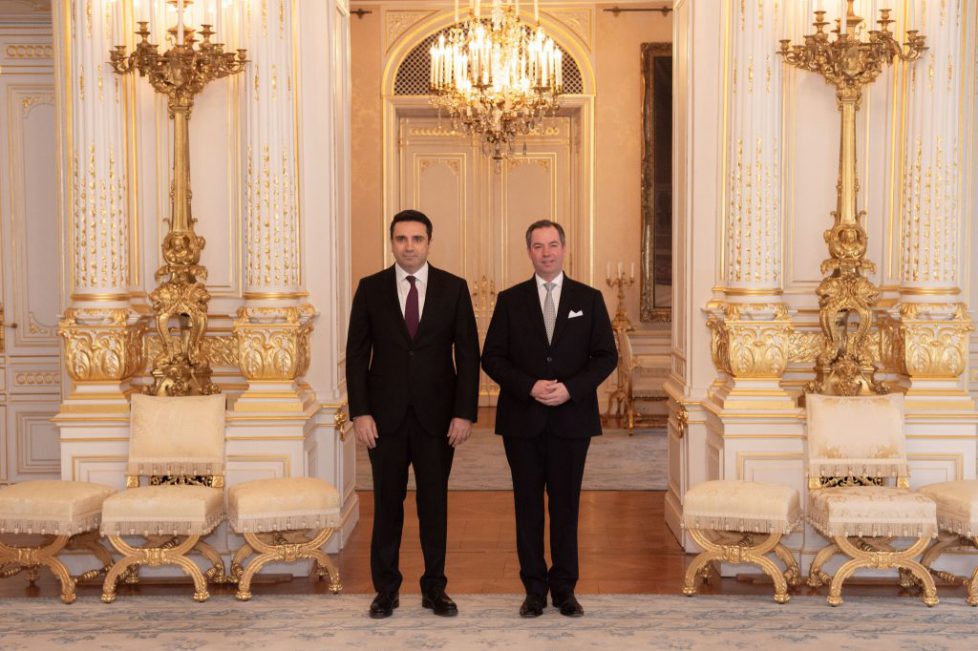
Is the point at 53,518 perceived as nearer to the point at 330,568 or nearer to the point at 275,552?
the point at 275,552

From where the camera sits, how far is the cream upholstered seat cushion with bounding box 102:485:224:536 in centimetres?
524

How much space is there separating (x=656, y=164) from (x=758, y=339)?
252 inches

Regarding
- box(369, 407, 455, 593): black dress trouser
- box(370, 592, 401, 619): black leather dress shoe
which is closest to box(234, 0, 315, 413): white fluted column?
box(369, 407, 455, 593): black dress trouser

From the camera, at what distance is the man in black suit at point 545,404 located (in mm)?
4988

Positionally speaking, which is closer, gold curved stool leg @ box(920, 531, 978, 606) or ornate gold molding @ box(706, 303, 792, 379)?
gold curved stool leg @ box(920, 531, 978, 606)

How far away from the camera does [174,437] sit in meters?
5.70

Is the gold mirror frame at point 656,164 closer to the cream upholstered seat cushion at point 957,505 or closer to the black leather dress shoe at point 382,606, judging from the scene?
the cream upholstered seat cushion at point 957,505

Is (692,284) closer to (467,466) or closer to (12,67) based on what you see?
(467,466)

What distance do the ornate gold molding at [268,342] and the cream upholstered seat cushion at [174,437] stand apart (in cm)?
33

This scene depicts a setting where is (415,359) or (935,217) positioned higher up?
(935,217)

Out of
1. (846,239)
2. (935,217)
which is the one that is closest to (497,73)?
(846,239)

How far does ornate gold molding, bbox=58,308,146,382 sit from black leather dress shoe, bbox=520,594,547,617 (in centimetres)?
241

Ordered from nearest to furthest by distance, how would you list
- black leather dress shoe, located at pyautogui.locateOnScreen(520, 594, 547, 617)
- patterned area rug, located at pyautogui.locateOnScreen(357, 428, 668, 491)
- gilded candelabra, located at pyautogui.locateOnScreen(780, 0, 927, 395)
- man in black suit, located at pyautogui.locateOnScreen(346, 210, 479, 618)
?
man in black suit, located at pyautogui.locateOnScreen(346, 210, 479, 618) → black leather dress shoe, located at pyautogui.locateOnScreen(520, 594, 547, 617) → gilded candelabra, located at pyautogui.locateOnScreen(780, 0, 927, 395) → patterned area rug, located at pyautogui.locateOnScreen(357, 428, 668, 491)

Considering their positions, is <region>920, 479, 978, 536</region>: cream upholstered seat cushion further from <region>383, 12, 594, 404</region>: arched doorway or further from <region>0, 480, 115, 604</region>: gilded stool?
<region>383, 12, 594, 404</region>: arched doorway
